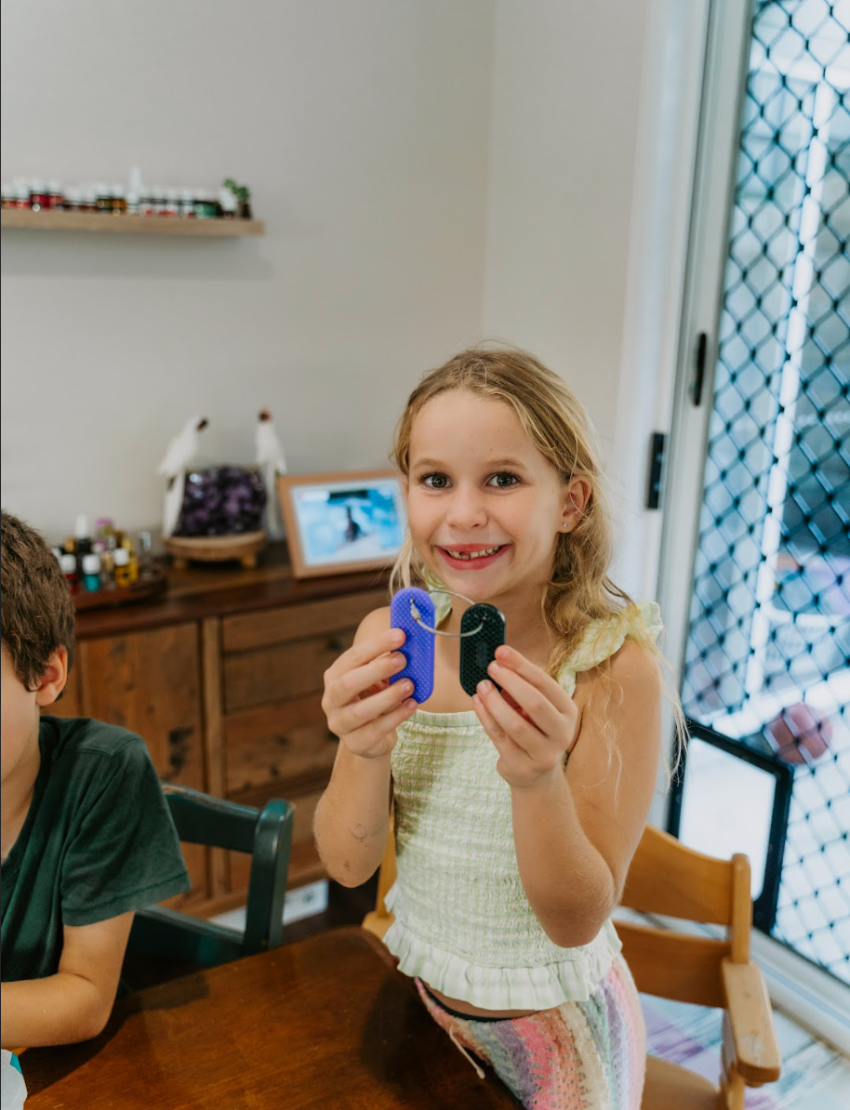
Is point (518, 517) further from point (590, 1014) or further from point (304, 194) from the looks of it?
point (304, 194)

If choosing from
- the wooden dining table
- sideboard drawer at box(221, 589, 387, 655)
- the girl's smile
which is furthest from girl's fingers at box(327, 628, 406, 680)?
sideboard drawer at box(221, 589, 387, 655)

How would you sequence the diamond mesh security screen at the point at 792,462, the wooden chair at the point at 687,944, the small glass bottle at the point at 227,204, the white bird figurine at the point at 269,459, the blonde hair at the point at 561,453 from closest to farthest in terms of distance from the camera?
the blonde hair at the point at 561,453
the wooden chair at the point at 687,944
the diamond mesh security screen at the point at 792,462
the small glass bottle at the point at 227,204
the white bird figurine at the point at 269,459

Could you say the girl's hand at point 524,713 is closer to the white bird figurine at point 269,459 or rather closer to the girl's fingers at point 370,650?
the girl's fingers at point 370,650

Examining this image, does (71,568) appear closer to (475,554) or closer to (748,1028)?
(475,554)

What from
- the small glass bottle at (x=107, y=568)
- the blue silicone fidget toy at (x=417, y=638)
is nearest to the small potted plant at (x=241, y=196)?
the small glass bottle at (x=107, y=568)

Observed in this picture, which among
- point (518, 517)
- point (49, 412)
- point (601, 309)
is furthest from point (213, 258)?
point (518, 517)

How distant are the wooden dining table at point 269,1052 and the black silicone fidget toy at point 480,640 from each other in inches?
13.8

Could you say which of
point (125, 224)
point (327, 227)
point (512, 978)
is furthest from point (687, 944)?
point (327, 227)

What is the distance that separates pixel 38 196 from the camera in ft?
6.21

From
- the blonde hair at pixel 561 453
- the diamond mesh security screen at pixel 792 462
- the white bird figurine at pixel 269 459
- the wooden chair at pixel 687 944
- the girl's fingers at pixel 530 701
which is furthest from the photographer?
the white bird figurine at pixel 269 459

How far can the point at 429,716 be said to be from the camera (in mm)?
1009

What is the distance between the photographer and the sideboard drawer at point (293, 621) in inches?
78.5

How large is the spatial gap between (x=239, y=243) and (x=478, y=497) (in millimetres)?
1600

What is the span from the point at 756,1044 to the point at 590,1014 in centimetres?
20
